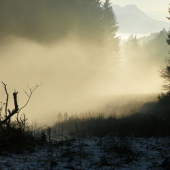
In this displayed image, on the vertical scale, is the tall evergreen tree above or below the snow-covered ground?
above

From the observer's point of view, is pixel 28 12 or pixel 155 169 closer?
pixel 155 169

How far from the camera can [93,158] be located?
16.6 feet

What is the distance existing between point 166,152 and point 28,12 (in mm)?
26851

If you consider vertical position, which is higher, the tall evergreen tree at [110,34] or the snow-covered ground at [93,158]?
the tall evergreen tree at [110,34]

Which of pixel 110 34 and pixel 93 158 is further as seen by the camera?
pixel 110 34

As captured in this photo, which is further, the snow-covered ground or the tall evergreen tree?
the tall evergreen tree

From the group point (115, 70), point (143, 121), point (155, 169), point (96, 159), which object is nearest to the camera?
point (155, 169)

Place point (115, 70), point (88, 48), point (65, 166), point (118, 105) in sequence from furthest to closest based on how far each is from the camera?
point (115, 70) → point (88, 48) → point (118, 105) → point (65, 166)

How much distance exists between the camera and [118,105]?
14930 millimetres

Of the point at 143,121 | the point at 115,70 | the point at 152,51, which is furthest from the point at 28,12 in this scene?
the point at 152,51

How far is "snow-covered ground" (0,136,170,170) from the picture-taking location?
431 centimetres

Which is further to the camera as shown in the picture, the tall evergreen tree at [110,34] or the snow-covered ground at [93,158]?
the tall evergreen tree at [110,34]

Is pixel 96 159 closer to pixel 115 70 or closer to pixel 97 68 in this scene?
pixel 97 68

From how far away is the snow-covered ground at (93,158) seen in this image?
4309 millimetres
